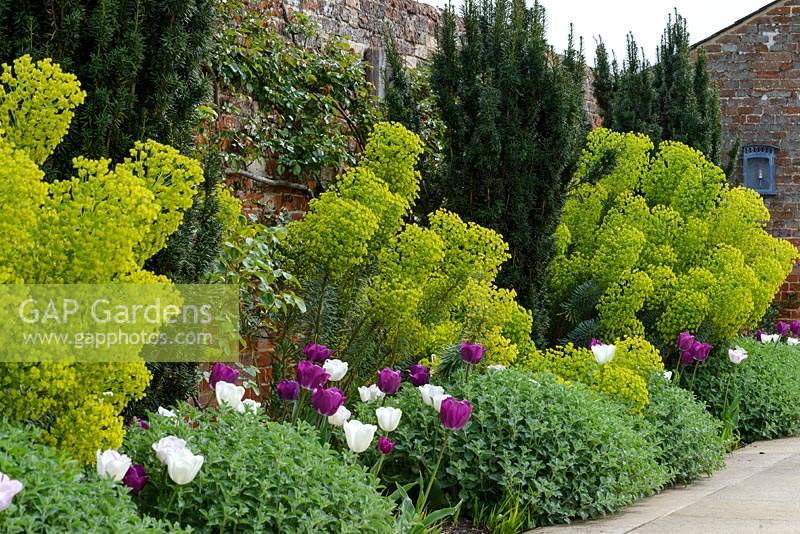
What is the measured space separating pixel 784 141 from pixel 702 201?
5.34 metres

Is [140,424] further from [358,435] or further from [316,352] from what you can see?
[316,352]

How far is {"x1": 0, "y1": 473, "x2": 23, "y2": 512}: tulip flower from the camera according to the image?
2494 millimetres

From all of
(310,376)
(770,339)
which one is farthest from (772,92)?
(310,376)

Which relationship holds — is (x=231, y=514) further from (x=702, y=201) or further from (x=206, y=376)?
(x=702, y=201)

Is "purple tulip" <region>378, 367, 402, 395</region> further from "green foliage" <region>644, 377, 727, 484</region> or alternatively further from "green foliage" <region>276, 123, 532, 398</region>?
"green foliage" <region>644, 377, 727, 484</region>

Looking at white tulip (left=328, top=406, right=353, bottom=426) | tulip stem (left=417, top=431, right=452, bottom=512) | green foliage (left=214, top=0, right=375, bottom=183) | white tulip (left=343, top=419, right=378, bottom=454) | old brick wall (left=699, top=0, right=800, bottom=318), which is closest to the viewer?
white tulip (left=343, top=419, right=378, bottom=454)

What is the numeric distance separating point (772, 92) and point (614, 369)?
8198 mm

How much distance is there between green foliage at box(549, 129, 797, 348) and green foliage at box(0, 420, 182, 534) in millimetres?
4733

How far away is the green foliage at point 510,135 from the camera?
22.3ft

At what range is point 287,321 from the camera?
5.43 meters

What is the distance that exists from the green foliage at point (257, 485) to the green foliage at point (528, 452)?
3.05ft

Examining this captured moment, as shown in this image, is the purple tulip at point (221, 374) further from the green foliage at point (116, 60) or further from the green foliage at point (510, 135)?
the green foliage at point (510, 135)

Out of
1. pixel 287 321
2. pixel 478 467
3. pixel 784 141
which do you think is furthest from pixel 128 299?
pixel 784 141

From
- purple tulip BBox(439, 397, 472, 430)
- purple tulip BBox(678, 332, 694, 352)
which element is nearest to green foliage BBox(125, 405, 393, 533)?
purple tulip BBox(439, 397, 472, 430)
